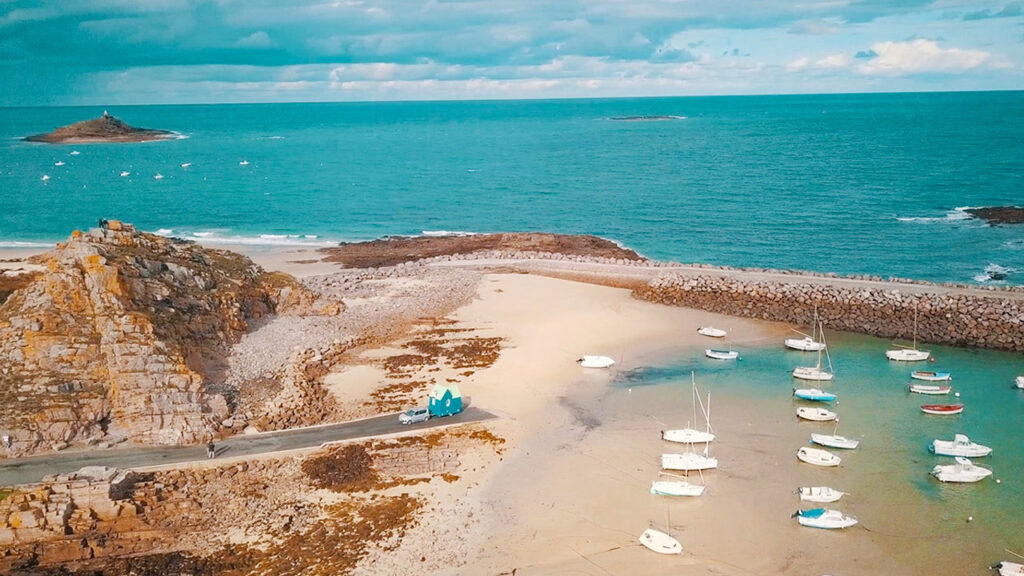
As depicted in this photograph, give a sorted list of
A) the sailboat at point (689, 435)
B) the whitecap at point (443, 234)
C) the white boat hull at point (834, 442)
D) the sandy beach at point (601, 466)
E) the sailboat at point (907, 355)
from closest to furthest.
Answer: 1. the sandy beach at point (601, 466)
2. the white boat hull at point (834, 442)
3. the sailboat at point (689, 435)
4. the sailboat at point (907, 355)
5. the whitecap at point (443, 234)

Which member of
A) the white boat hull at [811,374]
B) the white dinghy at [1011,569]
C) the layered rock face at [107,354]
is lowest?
the white dinghy at [1011,569]

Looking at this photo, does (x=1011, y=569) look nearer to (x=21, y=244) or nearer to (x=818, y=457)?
(x=818, y=457)

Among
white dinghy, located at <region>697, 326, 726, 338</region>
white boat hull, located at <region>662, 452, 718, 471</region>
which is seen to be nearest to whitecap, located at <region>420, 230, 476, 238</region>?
white dinghy, located at <region>697, 326, 726, 338</region>

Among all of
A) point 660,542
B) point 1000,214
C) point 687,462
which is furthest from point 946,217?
point 660,542

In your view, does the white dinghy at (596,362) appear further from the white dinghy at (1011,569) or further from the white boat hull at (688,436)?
the white dinghy at (1011,569)

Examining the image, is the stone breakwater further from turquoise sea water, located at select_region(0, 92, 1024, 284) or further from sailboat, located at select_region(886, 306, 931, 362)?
turquoise sea water, located at select_region(0, 92, 1024, 284)

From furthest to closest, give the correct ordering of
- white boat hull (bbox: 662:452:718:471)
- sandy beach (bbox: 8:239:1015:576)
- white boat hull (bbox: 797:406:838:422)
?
white boat hull (bbox: 797:406:838:422) → white boat hull (bbox: 662:452:718:471) → sandy beach (bbox: 8:239:1015:576)

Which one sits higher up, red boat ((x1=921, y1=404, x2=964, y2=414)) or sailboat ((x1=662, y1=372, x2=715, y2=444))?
sailboat ((x1=662, y1=372, x2=715, y2=444))

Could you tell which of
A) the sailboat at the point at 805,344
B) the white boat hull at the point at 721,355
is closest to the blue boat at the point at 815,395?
the white boat hull at the point at 721,355
